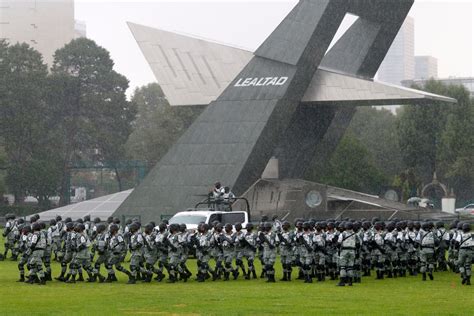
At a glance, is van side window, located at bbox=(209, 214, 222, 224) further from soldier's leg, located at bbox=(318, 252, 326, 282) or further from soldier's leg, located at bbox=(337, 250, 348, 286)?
soldier's leg, located at bbox=(337, 250, 348, 286)

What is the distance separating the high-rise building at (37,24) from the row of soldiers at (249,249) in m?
99.5

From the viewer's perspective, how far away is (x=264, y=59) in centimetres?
4859

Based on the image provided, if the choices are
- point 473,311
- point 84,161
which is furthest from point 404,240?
point 84,161

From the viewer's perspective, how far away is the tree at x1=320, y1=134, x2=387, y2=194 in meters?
74.4

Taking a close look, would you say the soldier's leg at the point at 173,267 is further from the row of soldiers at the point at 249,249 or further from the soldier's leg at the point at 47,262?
the soldier's leg at the point at 47,262

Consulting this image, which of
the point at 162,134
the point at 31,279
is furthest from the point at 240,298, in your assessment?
the point at 162,134

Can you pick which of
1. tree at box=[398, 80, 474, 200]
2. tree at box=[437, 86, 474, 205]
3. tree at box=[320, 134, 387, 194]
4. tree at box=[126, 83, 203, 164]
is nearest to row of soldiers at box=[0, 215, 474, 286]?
tree at box=[320, 134, 387, 194]

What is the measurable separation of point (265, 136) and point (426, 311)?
92.1 feet

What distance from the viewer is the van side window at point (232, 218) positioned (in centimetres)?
3356

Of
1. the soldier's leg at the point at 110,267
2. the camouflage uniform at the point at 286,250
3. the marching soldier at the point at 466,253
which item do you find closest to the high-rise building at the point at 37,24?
the soldier's leg at the point at 110,267

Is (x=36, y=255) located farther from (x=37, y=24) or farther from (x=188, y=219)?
(x=37, y=24)

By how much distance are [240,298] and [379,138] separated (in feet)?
248

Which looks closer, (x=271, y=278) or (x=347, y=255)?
(x=347, y=255)

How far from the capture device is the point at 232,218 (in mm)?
33844
